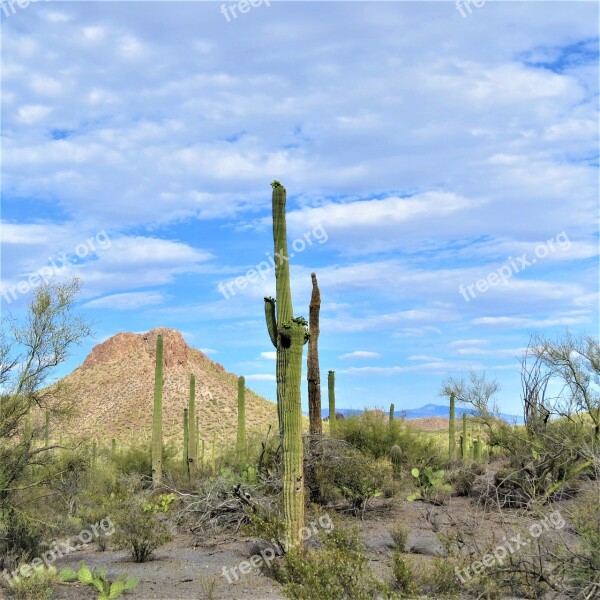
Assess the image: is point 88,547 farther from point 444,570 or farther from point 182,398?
point 182,398

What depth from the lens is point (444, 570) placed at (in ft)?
29.0

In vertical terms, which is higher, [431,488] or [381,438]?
[381,438]

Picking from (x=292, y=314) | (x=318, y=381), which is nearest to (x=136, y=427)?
(x=318, y=381)

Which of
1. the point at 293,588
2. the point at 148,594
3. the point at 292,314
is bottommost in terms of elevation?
the point at 148,594

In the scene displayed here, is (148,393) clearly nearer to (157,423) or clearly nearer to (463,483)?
(157,423)

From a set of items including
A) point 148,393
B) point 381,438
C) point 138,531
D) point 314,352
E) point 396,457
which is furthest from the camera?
point 148,393

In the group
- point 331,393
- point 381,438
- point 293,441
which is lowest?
point 381,438

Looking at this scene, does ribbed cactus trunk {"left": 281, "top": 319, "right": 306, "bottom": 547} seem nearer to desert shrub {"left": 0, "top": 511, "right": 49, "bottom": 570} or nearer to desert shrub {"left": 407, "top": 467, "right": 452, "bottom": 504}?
desert shrub {"left": 0, "top": 511, "right": 49, "bottom": 570}

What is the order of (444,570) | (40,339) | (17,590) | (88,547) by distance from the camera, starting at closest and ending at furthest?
(444,570) → (17,590) → (40,339) → (88,547)

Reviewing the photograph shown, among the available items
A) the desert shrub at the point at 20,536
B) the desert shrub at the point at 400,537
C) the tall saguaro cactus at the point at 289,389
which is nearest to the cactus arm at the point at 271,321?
the tall saguaro cactus at the point at 289,389

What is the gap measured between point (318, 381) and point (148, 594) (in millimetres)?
8021

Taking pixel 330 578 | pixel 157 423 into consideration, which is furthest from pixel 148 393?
pixel 330 578

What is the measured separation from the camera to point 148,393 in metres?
61.3

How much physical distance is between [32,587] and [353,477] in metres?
7.29
